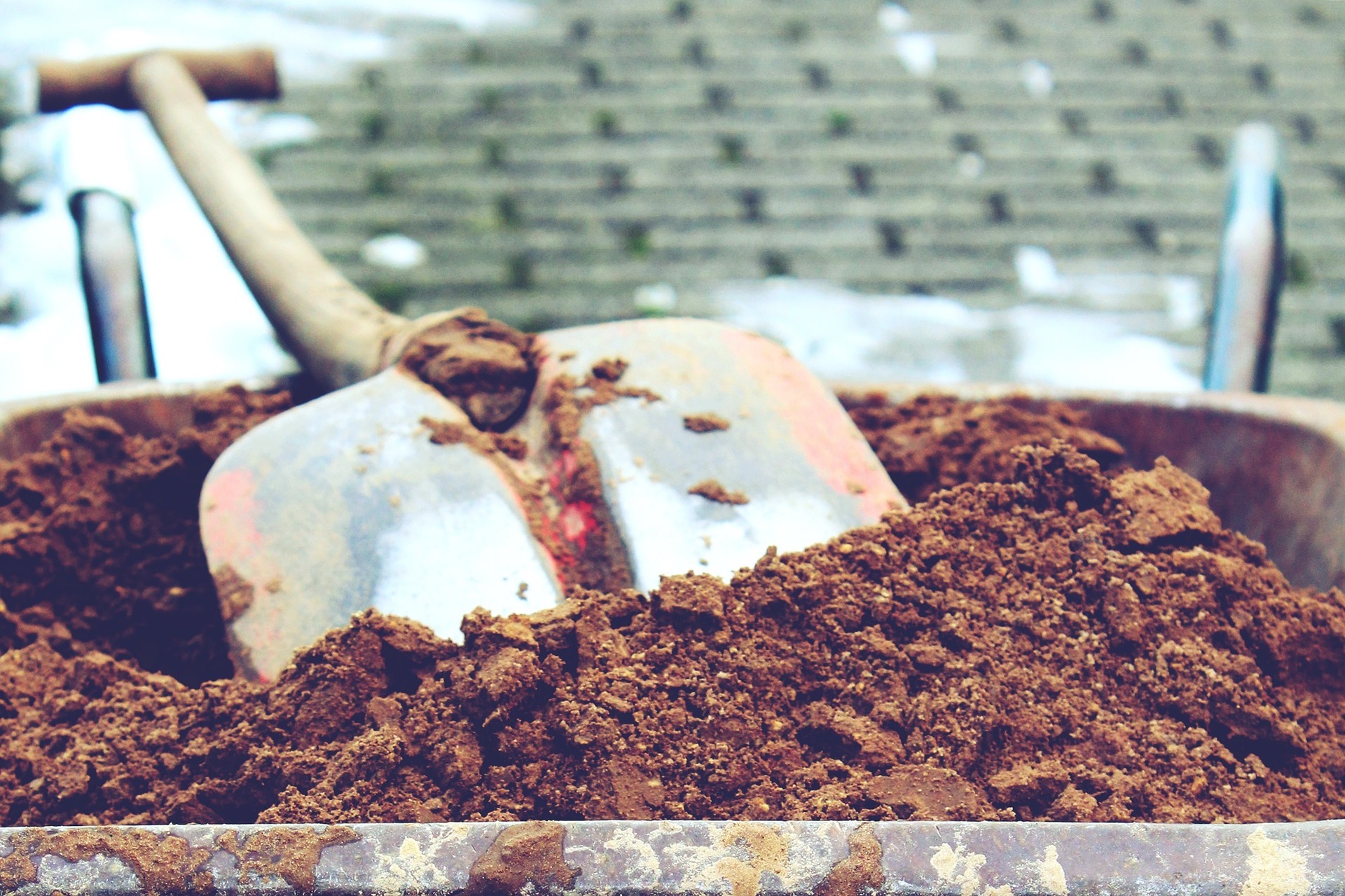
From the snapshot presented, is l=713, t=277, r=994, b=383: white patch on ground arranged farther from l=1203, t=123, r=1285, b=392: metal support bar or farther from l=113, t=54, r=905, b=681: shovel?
l=113, t=54, r=905, b=681: shovel

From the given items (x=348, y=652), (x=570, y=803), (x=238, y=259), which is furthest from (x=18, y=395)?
(x=570, y=803)

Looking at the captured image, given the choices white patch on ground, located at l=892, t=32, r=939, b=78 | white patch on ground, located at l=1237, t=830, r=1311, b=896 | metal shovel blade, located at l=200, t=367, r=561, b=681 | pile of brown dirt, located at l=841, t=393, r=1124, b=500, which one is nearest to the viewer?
white patch on ground, located at l=1237, t=830, r=1311, b=896

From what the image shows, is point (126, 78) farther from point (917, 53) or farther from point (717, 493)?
point (917, 53)

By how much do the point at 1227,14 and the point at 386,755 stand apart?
3966mm

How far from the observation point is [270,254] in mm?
1475

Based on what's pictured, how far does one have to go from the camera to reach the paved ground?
123 inches

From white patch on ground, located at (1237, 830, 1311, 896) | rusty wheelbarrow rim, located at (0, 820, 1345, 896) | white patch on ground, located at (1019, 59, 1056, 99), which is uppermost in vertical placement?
white patch on ground, located at (1019, 59, 1056, 99)

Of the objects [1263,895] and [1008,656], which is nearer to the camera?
[1263,895]

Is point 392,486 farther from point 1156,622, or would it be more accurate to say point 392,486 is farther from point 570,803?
point 1156,622

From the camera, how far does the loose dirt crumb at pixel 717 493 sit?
102cm

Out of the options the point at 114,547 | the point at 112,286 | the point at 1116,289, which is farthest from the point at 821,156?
the point at 114,547

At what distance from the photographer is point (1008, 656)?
0.76 meters

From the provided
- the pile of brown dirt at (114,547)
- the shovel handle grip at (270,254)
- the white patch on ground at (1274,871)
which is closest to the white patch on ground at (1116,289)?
the shovel handle grip at (270,254)

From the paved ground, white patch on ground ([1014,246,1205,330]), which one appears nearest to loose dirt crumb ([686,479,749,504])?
the paved ground
